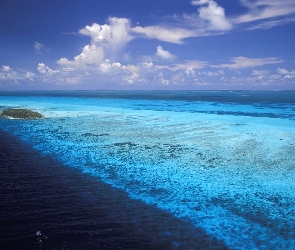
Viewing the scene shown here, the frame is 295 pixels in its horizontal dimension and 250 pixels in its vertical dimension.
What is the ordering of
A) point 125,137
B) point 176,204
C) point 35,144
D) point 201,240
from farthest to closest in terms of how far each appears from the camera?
point 125,137, point 35,144, point 176,204, point 201,240

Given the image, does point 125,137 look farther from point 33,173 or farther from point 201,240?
point 201,240

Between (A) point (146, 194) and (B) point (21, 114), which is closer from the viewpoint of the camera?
(A) point (146, 194)

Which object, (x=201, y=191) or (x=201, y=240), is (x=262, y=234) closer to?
(x=201, y=240)

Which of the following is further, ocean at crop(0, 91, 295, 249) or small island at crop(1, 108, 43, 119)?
small island at crop(1, 108, 43, 119)

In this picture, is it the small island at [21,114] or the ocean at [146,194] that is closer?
the ocean at [146,194]

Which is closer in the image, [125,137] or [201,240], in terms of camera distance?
[201,240]

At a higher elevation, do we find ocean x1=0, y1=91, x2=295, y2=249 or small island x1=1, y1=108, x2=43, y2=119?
small island x1=1, y1=108, x2=43, y2=119

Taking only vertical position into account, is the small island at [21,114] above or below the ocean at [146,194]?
above

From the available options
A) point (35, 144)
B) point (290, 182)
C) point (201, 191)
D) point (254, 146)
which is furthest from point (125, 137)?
point (290, 182)

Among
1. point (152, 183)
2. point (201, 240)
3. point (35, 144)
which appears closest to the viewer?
point (201, 240)

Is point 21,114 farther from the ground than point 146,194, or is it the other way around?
point 21,114
